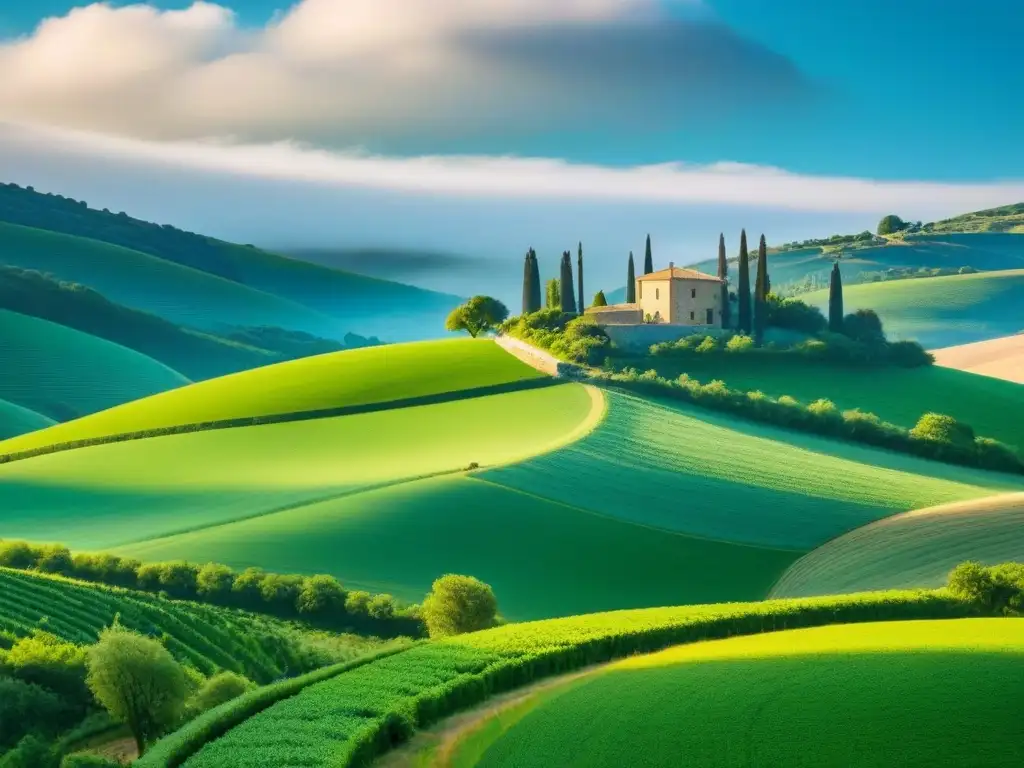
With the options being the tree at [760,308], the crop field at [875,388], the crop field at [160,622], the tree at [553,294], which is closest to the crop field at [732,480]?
the crop field at [875,388]

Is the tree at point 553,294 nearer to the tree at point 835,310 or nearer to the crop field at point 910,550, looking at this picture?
the tree at point 835,310

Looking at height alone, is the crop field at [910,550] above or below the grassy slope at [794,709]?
below

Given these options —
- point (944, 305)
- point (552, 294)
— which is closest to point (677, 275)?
point (552, 294)

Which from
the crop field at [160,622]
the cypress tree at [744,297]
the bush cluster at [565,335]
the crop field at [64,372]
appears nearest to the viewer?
the crop field at [160,622]

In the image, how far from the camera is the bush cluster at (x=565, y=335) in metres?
80.3

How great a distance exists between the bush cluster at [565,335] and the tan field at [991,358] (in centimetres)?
4725

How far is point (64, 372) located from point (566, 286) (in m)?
83.5

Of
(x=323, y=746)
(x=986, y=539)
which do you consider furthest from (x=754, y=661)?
(x=986, y=539)

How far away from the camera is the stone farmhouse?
294 ft

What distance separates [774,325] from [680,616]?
6479cm

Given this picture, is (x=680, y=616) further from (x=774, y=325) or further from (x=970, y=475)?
(x=774, y=325)

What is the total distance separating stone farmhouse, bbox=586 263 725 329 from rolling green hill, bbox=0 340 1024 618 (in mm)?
15596

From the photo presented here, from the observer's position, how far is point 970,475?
65.0m

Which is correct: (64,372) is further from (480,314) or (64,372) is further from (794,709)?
(794,709)
